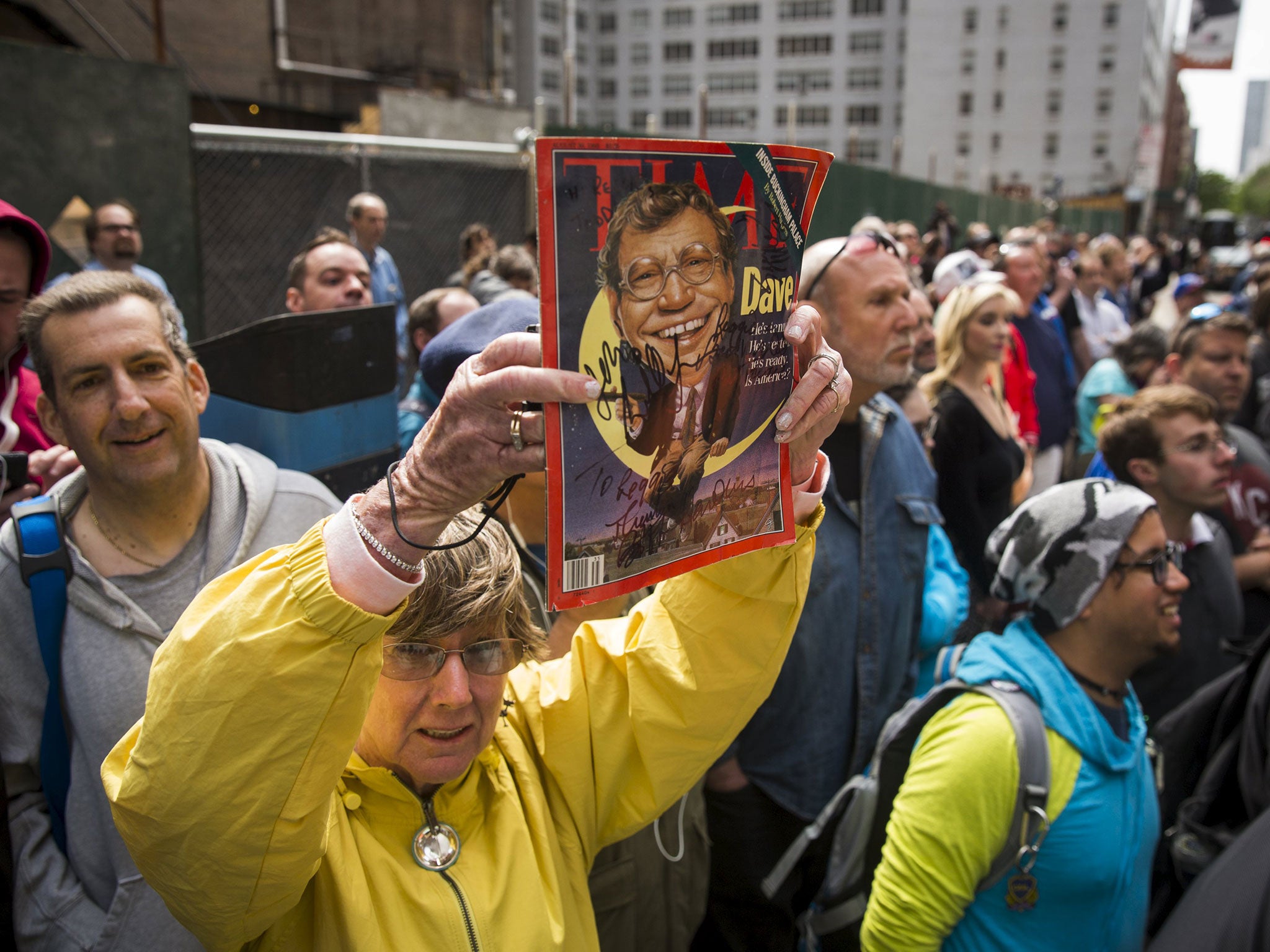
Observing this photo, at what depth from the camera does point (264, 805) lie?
122 centimetres

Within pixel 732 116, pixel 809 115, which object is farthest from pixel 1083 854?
pixel 809 115

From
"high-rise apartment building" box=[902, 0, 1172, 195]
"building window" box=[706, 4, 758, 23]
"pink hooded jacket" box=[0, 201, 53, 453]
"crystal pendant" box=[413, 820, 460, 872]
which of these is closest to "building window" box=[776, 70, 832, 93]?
"building window" box=[706, 4, 758, 23]

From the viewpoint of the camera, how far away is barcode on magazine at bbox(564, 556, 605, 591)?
1141mm

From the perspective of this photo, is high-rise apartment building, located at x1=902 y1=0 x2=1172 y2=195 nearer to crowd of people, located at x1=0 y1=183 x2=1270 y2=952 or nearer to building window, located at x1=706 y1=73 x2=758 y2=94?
building window, located at x1=706 y1=73 x2=758 y2=94

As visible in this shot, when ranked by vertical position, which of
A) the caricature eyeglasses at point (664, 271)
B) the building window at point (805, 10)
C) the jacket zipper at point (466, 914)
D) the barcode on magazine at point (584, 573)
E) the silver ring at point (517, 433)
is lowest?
Result: the jacket zipper at point (466, 914)

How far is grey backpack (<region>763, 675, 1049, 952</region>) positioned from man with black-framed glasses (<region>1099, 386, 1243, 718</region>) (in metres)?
1.19

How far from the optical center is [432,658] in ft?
5.06

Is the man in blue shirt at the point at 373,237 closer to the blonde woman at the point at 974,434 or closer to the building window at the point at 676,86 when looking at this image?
the blonde woman at the point at 974,434

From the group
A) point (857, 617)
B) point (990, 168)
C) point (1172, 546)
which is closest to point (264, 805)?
point (857, 617)

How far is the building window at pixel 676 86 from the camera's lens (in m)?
79.8

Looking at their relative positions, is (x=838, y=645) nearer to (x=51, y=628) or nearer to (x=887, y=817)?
(x=887, y=817)

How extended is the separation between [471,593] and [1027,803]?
1387 millimetres

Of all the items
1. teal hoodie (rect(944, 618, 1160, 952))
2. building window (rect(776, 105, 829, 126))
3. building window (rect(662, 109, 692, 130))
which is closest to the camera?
teal hoodie (rect(944, 618, 1160, 952))

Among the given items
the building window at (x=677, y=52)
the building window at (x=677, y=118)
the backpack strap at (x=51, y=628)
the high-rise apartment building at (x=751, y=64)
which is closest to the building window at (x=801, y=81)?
→ the high-rise apartment building at (x=751, y=64)
